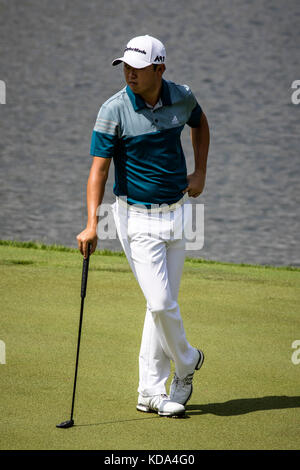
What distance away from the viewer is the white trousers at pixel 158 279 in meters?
4.12

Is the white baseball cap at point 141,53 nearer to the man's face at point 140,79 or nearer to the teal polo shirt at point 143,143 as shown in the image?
the man's face at point 140,79

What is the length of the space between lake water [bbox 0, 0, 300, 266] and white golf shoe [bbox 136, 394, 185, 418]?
5.41m

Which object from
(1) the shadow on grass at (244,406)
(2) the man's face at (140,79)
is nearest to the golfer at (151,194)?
(2) the man's face at (140,79)

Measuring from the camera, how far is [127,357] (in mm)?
5008

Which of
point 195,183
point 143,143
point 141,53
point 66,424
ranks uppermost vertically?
point 141,53

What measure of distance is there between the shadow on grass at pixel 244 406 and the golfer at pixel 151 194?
11 centimetres

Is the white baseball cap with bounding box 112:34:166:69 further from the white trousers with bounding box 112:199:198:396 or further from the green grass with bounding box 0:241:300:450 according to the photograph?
the green grass with bounding box 0:241:300:450

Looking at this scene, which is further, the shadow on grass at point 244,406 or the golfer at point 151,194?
the shadow on grass at point 244,406

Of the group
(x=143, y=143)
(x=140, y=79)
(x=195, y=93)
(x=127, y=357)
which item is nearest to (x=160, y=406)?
(x=127, y=357)

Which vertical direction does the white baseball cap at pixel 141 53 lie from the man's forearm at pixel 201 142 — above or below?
above

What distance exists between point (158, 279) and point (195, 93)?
1752cm

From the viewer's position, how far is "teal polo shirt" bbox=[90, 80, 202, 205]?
4.05 metres

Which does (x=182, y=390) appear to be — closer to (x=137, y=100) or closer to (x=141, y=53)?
(x=137, y=100)
